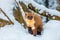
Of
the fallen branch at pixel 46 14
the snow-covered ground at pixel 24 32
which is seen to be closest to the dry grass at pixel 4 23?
the snow-covered ground at pixel 24 32

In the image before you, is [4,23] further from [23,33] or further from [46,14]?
[46,14]

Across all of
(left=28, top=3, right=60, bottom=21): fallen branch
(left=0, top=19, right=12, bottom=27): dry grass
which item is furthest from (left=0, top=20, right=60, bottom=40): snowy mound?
(left=28, top=3, right=60, bottom=21): fallen branch

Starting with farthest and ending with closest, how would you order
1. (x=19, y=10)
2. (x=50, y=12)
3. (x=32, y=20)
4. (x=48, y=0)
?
(x=48, y=0), (x=50, y=12), (x=19, y=10), (x=32, y=20)

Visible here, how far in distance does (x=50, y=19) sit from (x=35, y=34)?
68.4 inches

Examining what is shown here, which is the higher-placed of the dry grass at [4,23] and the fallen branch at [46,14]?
the dry grass at [4,23]

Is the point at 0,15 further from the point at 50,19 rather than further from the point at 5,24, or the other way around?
the point at 50,19

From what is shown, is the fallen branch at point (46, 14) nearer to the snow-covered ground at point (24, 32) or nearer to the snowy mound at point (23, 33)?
the snow-covered ground at point (24, 32)

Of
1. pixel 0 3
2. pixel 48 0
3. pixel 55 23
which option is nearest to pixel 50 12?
pixel 55 23

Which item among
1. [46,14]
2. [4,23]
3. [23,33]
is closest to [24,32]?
[23,33]

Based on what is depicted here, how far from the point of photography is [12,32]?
6.62m

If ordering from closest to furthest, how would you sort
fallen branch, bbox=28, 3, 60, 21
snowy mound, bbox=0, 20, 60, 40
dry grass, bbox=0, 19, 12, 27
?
snowy mound, bbox=0, 20, 60, 40 → dry grass, bbox=0, 19, 12, 27 → fallen branch, bbox=28, 3, 60, 21

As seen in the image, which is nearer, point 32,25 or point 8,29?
point 32,25

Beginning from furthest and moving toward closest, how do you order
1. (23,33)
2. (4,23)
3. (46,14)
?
(46,14) → (4,23) → (23,33)

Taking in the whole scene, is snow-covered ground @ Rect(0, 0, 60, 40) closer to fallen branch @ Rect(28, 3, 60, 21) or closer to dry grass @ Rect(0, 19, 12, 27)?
dry grass @ Rect(0, 19, 12, 27)
